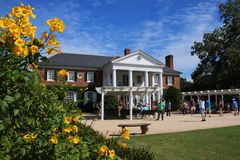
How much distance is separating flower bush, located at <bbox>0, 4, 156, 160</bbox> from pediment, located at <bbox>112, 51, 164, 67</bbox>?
124 feet

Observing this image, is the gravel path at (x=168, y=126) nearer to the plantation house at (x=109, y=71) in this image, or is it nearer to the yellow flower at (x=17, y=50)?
the yellow flower at (x=17, y=50)

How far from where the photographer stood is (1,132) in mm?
2141

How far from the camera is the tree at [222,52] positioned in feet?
159

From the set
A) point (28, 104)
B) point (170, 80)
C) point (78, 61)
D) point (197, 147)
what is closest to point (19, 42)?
point (28, 104)

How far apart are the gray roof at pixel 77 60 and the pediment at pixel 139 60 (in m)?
4.94

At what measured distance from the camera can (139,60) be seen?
4197cm

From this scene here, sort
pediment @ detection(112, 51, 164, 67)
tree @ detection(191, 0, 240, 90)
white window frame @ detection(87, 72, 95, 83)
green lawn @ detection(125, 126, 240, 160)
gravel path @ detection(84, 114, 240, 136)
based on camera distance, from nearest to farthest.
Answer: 1. green lawn @ detection(125, 126, 240, 160)
2. gravel path @ detection(84, 114, 240, 136)
3. pediment @ detection(112, 51, 164, 67)
4. white window frame @ detection(87, 72, 95, 83)
5. tree @ detection(191, 0, 240, 90)

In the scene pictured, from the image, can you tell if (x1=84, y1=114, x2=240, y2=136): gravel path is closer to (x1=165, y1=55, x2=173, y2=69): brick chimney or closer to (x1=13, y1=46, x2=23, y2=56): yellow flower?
(x1=13, y1=46, x2=23, y2=56): yellow flower

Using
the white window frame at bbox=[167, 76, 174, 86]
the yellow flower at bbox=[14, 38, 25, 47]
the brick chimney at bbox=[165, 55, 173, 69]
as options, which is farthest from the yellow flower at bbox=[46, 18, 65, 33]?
the brick chimney at bbox=[165, 55, 173, 69]

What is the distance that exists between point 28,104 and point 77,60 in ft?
140

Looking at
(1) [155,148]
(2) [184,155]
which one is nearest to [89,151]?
(2) [184,155]

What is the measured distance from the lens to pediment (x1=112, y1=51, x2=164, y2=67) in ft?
134

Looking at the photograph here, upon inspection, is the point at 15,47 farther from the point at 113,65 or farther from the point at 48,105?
the point at 113,65

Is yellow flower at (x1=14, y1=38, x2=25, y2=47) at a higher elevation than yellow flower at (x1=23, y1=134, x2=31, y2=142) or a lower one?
higher
